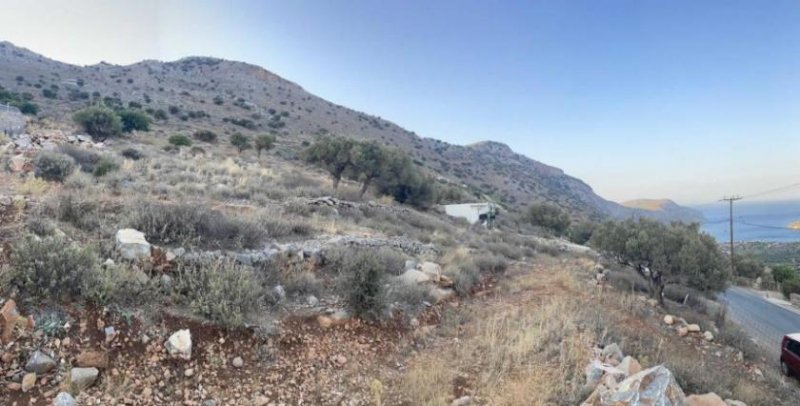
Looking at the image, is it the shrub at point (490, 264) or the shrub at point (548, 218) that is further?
the shrub at point (548, 218)

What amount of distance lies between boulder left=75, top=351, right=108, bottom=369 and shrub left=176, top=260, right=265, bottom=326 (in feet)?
3.41

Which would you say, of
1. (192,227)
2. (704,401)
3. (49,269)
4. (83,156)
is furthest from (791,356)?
(83,156)

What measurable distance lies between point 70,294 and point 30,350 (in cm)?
79

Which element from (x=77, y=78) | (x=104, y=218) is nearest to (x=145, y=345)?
(x=104, y=218)

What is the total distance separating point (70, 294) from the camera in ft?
14.8

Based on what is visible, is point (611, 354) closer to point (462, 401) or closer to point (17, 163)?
point (462, 401)

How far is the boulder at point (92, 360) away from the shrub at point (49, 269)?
32.6 inches

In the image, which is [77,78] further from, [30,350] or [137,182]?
[30,350]

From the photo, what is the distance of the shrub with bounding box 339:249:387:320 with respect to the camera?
640 centimetres

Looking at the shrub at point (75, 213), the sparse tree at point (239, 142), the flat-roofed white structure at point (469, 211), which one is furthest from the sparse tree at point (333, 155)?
the shrub at point (75, 213)

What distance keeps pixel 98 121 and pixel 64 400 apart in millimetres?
26457

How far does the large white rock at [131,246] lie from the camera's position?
5.44 metres

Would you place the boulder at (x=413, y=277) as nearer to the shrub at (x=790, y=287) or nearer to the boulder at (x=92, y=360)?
the boulder at (x=92, y=360)

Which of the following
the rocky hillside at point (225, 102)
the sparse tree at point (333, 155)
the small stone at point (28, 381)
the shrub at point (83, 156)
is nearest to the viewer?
the small stone at point (28, 381)
